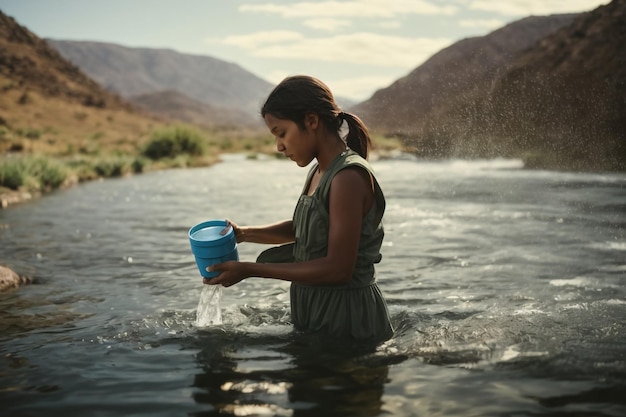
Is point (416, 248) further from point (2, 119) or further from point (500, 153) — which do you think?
point (2, 119)

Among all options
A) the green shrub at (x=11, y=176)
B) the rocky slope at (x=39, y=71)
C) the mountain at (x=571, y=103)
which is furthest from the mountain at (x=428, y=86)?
the rocky slope at (x=39, y=71)

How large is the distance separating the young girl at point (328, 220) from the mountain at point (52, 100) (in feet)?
134

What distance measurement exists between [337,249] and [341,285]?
1.03 ft

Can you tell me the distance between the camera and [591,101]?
66.9 feet

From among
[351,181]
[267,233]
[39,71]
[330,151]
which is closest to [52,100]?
[39,71]

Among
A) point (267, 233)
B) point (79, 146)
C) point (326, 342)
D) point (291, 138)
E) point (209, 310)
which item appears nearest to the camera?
point (291, 138)

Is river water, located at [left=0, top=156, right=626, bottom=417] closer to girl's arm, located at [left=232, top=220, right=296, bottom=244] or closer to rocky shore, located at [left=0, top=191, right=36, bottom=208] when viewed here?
girl's arm, located at [left=232, top=220, right=296, bottom=244]

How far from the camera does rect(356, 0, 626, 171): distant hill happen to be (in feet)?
50.5

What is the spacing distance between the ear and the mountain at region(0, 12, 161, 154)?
4104cm

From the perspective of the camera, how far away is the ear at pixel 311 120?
2.89 metres

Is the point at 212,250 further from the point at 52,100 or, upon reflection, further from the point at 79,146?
the point at 52,100

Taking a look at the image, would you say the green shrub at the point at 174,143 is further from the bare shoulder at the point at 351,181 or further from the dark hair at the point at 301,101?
the bare shoulder at the point at 351,181

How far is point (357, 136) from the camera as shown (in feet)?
10.00

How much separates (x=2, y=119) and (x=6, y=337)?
163 feet
